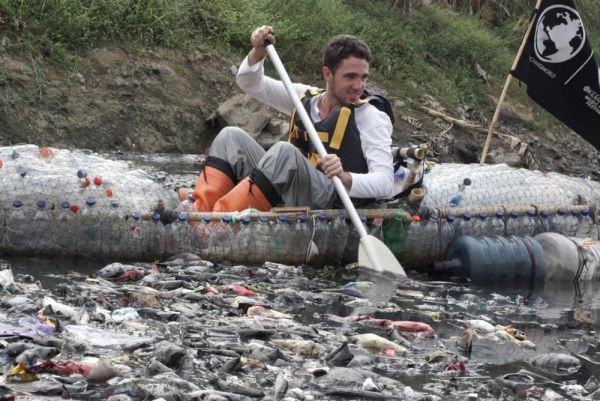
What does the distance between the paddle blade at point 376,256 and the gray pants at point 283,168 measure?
14.7 inches

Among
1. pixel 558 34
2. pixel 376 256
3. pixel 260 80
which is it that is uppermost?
pixel 558 34

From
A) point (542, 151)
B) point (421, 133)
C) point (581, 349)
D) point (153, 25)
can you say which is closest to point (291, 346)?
point (581, 349)

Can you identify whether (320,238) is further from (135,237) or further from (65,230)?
(65,230)

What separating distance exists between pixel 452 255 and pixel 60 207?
2.38 metres

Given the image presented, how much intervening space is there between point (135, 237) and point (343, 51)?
163 cm

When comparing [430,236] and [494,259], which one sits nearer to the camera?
[494,259]

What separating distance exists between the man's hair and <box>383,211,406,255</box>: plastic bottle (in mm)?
947

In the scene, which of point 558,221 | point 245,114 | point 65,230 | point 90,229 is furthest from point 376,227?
point 245,114

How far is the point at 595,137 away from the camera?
878 centimetres

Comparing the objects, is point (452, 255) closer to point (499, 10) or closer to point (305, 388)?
point (305, 388)

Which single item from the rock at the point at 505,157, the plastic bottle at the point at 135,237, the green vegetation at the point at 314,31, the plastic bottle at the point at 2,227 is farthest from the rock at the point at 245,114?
the plastic bottle at the point at 2,227

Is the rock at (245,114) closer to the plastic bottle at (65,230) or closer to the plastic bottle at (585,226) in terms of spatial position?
the plastic bottle at (585,226)

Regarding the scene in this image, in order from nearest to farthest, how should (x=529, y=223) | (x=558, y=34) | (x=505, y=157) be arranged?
(x=529, y=223)
(x=558, y=34)
(x=505, y=157)

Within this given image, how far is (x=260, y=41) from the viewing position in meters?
6.78
